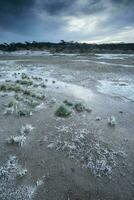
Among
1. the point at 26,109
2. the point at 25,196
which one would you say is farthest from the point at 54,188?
the point at 26,109

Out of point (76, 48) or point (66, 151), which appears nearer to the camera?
point (66, 151)

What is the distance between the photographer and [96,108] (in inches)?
420

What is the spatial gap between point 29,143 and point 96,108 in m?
4.69

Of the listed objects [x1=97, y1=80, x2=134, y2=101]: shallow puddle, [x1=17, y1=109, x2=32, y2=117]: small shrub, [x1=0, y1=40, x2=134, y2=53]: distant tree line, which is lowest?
[x1=0, y1=40, x2=134, y2=53]: distant tree line

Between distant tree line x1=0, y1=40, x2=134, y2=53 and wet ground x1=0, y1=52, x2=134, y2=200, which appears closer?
wet ground x1=0, y1=52, x2=134, y2=200

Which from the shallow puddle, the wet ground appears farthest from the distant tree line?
the wet ground

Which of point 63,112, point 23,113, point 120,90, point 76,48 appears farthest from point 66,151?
point 76,48

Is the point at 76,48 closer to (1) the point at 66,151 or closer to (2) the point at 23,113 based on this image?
(2) the point at 23,113

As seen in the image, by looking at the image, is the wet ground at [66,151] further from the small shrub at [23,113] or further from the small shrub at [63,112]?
the small shrub at [63,112]

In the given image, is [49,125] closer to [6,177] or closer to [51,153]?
[51,153]

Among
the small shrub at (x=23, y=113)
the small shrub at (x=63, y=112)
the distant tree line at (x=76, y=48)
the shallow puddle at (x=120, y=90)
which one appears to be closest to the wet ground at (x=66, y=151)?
the small shrub at (x=23, y=113)

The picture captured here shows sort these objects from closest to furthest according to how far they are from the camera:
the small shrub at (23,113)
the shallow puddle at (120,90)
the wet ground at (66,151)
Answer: the wet ground at (66,151)
the small shrub at (23,113)
the shallow puddle at (120,90)

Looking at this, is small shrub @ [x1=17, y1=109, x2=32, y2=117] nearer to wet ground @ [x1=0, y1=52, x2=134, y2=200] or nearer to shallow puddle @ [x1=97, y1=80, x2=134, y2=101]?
wet ground @ [x1=0, y1=52, x2=134, y2=200]

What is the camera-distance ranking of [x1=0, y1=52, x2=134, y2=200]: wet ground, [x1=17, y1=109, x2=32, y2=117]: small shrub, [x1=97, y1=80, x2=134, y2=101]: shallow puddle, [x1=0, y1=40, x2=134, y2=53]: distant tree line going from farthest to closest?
[x1=0, y1=40, x2=134, y2=53]: distant tree line → [x1=97, y1=80, x2=134, y2=101]: shallow puddle → [x1=17, y1=109, x2=32, y2=117]: small shrub → [x1=0, y1=52, x2=134, y2=200]: wet ground
